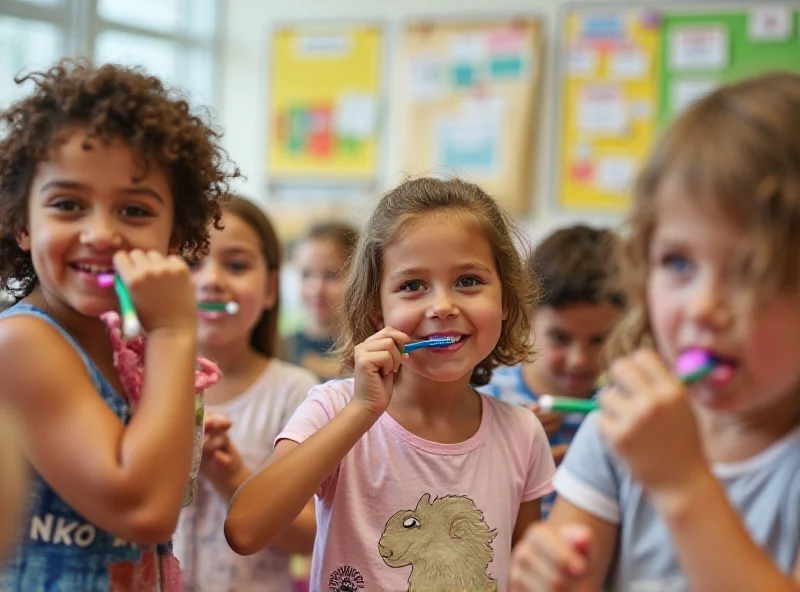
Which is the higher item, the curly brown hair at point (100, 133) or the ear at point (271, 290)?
→ the curly brown hair at point (100, 133)

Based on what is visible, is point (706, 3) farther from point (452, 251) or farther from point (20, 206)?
point (20, 206)

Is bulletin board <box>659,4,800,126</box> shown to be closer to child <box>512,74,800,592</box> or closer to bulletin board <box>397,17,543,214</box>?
bulletin board <box>397,17,543,214</box>

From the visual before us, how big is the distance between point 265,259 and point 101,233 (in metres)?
1.05

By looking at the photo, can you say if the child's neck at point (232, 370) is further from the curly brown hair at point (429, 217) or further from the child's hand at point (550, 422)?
the child's hand at point (550, 422)

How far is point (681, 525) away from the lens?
0.85 metres

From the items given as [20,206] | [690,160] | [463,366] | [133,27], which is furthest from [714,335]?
[133,27]

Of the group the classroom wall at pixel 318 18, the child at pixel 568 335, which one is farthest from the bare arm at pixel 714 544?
the classroom wall at pixel 318 18

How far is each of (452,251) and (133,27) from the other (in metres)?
3.41

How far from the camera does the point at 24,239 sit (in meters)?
1.21

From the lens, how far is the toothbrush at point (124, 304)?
1.02 metres

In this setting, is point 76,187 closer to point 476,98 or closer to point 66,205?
point 66,205

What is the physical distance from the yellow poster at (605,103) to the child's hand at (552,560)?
→ 3.39 meters

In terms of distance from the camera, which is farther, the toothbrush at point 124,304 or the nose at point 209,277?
the nose at point 209,277

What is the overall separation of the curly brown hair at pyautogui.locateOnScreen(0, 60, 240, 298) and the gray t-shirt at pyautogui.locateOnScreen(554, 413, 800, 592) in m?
0.62
